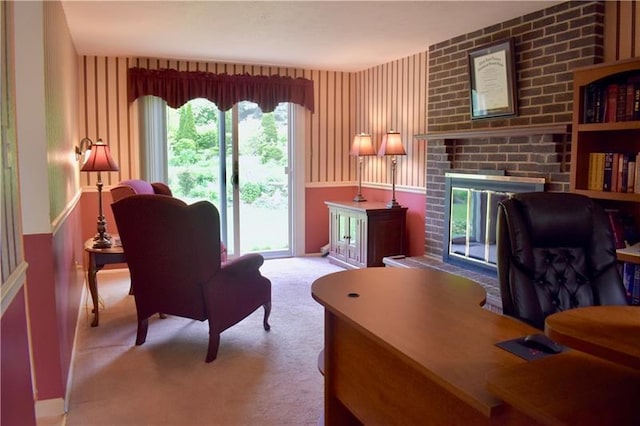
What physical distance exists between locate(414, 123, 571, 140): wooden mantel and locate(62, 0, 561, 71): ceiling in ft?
2.93

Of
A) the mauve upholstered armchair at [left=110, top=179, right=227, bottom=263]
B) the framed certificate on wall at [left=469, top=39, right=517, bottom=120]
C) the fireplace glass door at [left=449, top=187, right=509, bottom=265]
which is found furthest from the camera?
the mauve upholstered armchair at [left=110, top=179, right=227, bottom=263]

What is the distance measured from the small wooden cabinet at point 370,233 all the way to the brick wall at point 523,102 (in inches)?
24.1

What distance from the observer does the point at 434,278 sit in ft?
7.54

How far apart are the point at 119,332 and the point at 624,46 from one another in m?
4.04

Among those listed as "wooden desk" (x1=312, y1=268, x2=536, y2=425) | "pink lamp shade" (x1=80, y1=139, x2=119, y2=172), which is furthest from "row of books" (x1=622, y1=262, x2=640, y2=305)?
"pink lamp shade" (x1=80, y1=139, x2=119, y2=172)

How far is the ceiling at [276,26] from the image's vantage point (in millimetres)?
3766

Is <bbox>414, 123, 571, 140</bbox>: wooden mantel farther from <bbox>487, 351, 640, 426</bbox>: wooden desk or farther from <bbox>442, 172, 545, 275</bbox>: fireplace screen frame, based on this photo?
<bbox>487, 351, 640, 426</bbox>: wooden desk

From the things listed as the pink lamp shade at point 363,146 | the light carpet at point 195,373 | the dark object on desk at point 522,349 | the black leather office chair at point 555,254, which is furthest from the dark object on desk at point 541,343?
the pink lamp shade at point 363,146

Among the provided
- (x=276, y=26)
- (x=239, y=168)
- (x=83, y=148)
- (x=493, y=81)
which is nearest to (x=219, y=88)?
(x=239, y=168)

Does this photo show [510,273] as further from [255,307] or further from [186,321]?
[186,321]

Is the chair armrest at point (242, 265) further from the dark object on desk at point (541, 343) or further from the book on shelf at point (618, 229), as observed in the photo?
the book on shelf at point (618, 229)

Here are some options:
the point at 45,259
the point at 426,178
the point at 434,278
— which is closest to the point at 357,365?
the point at 434,278

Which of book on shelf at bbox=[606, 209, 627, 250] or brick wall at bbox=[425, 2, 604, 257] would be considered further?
brick wall at bbox=[425, 2, 604, 257]

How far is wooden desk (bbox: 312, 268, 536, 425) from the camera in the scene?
53.9 inches
